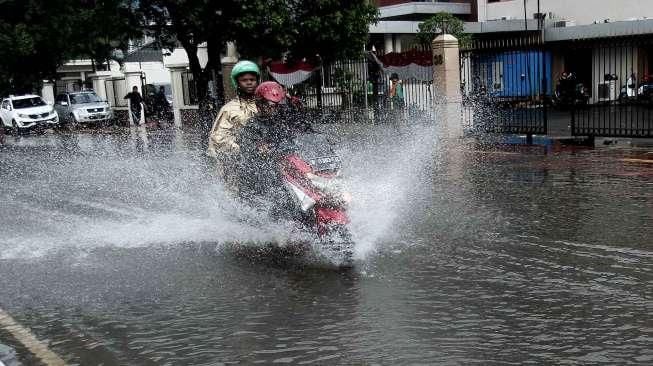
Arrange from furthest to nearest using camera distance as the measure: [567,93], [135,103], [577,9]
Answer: [135,103] → [577,9] → [567,93]

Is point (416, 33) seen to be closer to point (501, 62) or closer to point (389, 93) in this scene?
point (389, 93)

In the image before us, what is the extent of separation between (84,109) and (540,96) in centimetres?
2273

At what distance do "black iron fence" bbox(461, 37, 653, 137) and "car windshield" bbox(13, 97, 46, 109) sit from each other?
71.6 ft

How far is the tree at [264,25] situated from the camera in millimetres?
20984

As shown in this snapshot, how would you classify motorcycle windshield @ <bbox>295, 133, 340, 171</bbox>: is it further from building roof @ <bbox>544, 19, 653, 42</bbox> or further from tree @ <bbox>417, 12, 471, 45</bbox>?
A: tree @ <bbox>417, 12, 471, 45</bbox>

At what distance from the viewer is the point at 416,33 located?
36.8 metres

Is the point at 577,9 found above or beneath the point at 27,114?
above

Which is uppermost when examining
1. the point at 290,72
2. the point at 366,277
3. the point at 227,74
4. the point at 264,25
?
the point at 264,25

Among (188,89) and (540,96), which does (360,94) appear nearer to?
(540,96)

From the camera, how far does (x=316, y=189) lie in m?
6.16

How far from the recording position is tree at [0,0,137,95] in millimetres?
22672

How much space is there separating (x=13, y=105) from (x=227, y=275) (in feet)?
102

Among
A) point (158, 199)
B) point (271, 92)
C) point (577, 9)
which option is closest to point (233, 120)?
point (271, 92)

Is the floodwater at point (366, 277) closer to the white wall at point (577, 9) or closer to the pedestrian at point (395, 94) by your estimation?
the pedestrian at point (395, 94)
